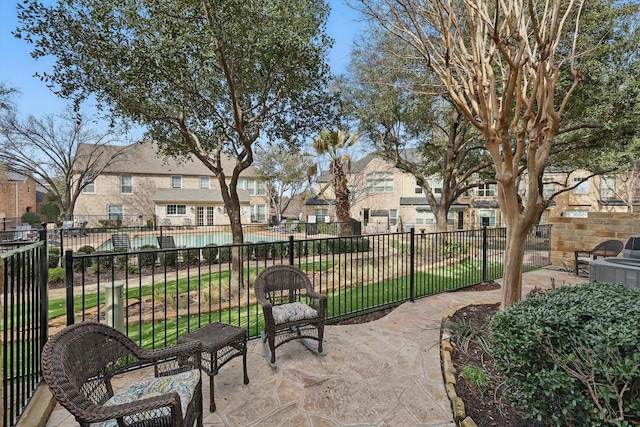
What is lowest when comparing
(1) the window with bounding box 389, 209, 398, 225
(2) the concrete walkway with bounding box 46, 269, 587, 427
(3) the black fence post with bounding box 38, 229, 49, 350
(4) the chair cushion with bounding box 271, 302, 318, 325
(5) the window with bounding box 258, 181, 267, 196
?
(2) the concrete walkway with bounding box 46, 269, 587, 427

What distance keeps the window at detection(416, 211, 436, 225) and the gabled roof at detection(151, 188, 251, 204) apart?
627 inches

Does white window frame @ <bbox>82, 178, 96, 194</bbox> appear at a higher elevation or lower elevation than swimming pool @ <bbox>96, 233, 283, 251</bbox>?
higher

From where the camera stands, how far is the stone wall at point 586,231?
805cm

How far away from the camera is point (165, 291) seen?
3.22 meters

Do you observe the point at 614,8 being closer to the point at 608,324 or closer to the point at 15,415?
the point at 608,324

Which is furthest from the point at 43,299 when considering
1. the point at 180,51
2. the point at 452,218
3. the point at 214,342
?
the point at 452,218

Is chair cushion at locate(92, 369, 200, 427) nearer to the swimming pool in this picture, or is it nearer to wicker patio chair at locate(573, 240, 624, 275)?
wicker patio chair at locate(573, 240, 624, 275)

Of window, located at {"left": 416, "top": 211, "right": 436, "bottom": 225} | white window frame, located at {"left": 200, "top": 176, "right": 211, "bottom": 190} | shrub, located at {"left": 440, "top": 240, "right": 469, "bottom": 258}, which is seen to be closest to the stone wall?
shrub, located at {"left": 440, "top": 240, "right": 469, "bottom": 258}

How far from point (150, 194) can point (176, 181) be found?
244 cm

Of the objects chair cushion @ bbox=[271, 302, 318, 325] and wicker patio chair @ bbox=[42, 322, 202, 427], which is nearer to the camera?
wicker patio chair @ bbox=[42, 322, 202, 427]

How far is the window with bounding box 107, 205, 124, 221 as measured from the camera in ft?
90.4

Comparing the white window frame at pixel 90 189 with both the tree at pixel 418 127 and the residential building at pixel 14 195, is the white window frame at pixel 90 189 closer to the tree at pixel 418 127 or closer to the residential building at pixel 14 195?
the residential building at pixel 14 195

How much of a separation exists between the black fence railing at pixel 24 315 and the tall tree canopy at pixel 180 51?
4.55 metres

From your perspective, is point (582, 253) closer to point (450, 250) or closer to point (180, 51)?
point (450, 250)
